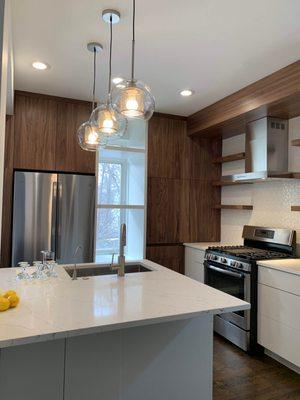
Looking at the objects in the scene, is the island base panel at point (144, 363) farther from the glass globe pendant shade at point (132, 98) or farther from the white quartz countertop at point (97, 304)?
the glass globe pendant shade at point (132, 98)

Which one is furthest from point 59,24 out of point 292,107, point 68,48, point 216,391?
point 216,391

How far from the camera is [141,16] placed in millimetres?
1987

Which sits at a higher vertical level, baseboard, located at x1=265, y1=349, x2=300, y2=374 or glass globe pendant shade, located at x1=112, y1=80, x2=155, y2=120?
glass globe pendant shade, located at x1=112, y1=80, x2=155, y2=120

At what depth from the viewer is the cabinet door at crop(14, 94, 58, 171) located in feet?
11.0

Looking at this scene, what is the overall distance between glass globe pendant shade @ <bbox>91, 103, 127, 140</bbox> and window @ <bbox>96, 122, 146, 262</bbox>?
165cm

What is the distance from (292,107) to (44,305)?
8.96 ft

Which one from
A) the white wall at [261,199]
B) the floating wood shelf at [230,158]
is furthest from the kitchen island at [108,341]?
the floating wood shelf at [230,158]

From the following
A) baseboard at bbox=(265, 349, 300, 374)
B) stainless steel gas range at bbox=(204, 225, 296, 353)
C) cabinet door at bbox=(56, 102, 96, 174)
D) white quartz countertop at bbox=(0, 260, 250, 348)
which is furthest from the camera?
cabinet door at bbox=(56, 102, 96, 174)

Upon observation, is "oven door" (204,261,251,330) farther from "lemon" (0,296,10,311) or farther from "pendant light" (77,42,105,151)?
"lemon" (0,296,10,311)

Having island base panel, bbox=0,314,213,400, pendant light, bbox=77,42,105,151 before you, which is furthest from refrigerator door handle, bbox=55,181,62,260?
island base panel, bbox=0,314,213,400

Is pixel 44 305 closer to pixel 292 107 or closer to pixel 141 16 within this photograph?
pixel 141 16

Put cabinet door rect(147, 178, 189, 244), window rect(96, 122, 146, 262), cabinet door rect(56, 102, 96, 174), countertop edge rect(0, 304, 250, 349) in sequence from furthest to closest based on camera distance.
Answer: cabinet door rect(147, 178, 189, 244), window rect(96, 122, 146, 262), cabinet door rect(56, 102, 96, 174), countertop edge rect(0, 304, 250, 349)

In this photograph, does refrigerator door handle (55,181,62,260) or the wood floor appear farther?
refrigerator door handle (55,181,62,260)

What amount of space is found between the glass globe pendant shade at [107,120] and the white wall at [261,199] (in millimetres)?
2075
